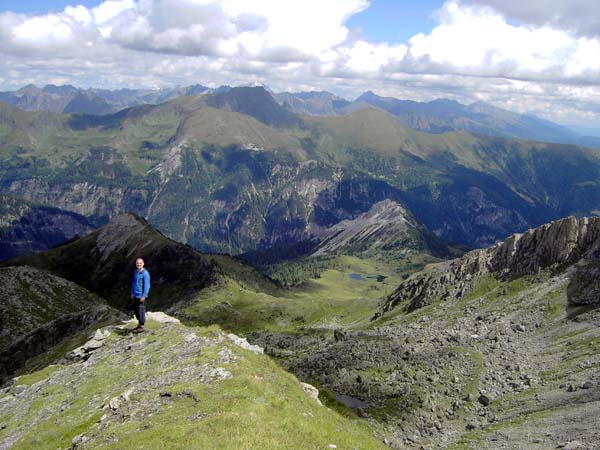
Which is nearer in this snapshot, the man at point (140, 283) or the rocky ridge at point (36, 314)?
the man at point (140, 283)

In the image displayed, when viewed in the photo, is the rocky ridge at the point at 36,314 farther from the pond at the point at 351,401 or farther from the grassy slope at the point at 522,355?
the grassy slope at the point at 522,355

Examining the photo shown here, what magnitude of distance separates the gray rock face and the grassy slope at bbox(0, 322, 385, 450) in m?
71.8

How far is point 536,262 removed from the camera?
113000mm

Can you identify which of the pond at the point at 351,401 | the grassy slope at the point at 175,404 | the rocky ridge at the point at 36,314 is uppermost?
the grassy slope at the point at 175,404

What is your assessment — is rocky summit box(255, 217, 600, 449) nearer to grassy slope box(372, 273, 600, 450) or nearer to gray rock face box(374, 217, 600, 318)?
grassy slope box(372, 273, 600, 450)

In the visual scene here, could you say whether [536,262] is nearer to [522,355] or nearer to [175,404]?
[522,355]

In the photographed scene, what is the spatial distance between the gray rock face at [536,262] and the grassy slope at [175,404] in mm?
71838

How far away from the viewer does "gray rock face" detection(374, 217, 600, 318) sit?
97.2 meters

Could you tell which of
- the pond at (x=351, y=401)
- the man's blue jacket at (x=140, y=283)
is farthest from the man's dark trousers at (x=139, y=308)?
the pond at (x=351, y=401)

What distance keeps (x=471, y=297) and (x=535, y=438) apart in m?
→ 67.9

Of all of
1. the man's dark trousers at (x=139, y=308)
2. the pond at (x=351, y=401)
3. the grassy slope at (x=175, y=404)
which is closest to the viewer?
the grassy slope at (x=175, y=404)

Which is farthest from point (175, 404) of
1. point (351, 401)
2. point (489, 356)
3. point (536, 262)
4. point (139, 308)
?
point (536, 262)

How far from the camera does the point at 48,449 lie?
39875 mm

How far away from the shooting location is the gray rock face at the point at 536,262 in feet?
319
